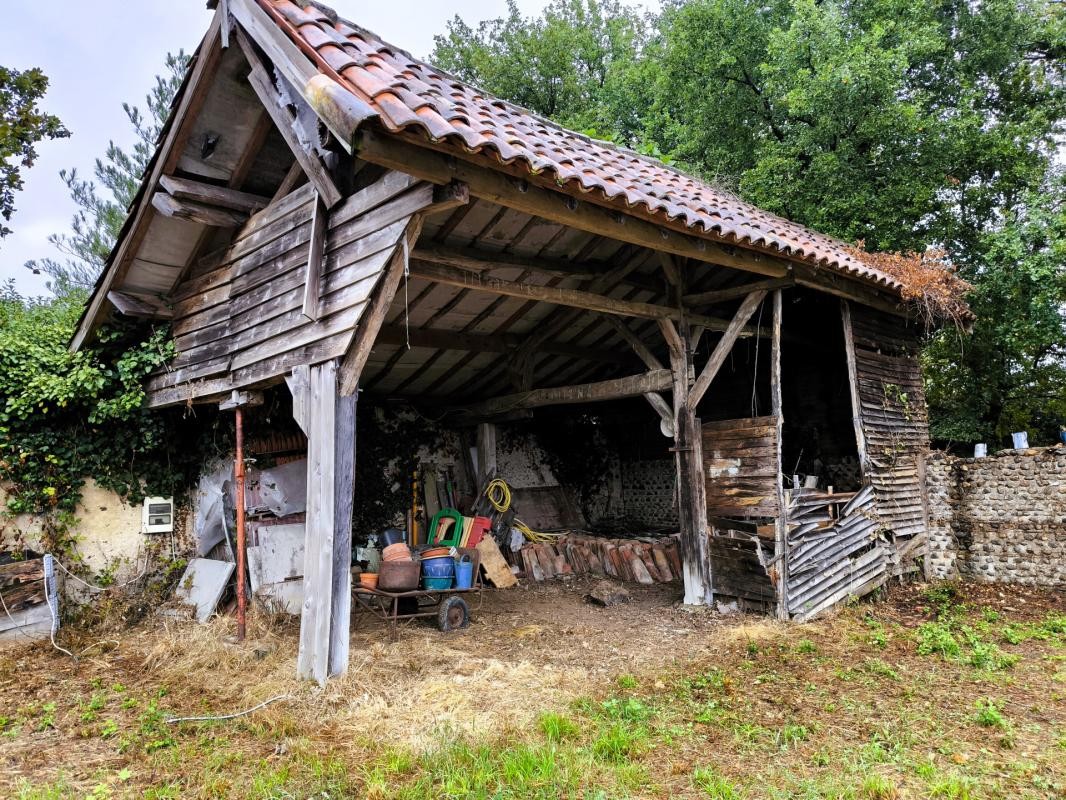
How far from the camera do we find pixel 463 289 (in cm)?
650

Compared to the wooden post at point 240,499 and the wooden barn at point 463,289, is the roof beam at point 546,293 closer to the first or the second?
the wooden barn at point 463,289

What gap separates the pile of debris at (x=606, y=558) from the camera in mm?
8414

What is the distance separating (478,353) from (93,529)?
Answer: 460 centimetres

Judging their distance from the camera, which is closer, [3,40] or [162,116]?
[3,40]

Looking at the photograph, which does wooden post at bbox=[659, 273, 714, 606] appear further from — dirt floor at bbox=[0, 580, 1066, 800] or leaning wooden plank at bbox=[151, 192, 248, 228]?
leaning wooden plank at bbox=[151, 192, 248, 228]

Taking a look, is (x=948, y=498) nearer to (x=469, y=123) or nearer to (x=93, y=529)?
(x=469, y=123)

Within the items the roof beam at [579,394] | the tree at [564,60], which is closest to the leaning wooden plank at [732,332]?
the roof beam at [579,394]

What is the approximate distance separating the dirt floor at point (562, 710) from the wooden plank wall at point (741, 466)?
1047 mm

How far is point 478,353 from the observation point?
834 centimetres

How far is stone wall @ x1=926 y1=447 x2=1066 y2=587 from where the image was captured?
6957 millimetres

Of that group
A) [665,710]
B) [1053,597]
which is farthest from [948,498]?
[665,710]

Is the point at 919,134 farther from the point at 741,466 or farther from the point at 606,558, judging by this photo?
the point at 606,558

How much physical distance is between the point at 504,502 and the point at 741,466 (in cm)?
395

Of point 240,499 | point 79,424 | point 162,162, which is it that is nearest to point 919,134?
point 162,162
